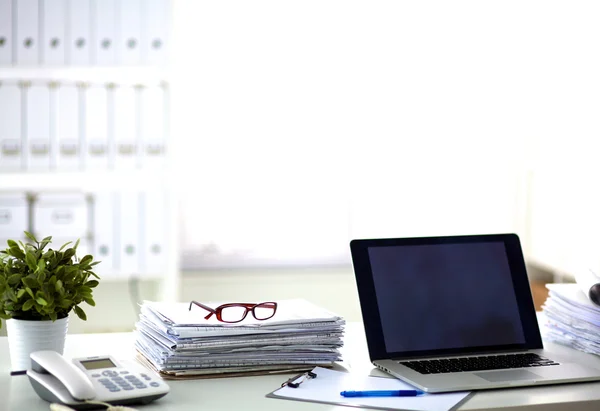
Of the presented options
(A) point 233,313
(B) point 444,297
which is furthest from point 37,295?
(B) point 444,297

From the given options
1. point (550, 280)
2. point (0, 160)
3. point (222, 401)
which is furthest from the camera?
point (550, 280)

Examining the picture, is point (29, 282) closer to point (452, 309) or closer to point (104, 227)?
point (452, 309)

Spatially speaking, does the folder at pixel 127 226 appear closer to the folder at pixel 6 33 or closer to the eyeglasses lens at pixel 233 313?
the folder at pixel 6 33

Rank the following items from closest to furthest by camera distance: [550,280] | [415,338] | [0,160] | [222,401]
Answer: [222,401]
[415,338]
[0,160]
[550,280]

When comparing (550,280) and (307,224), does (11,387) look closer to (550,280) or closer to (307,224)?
(307,224)

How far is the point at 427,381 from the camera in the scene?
1274mm

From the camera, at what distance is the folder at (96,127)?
304 centimetres

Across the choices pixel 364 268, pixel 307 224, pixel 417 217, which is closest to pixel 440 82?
pixel 417 217

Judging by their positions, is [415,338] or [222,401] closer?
[222,401]

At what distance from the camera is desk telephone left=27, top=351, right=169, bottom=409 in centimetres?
112

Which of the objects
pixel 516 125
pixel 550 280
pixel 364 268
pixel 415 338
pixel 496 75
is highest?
pixel 496 75

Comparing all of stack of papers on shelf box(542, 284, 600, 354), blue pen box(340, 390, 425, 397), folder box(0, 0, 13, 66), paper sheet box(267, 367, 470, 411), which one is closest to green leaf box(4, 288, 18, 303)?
paper sheet box(267, 367, 470, 411)

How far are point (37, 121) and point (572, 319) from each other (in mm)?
2152

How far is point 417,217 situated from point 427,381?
2680 millimetres
